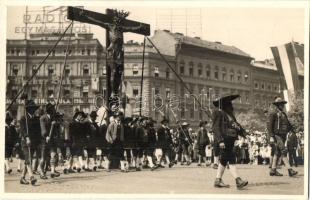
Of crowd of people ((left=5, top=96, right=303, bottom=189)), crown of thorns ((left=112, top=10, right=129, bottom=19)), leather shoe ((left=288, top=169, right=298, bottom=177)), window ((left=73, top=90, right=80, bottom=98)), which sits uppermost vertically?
crown of thorns ((left=112, top=10, right=129, bottom=19))

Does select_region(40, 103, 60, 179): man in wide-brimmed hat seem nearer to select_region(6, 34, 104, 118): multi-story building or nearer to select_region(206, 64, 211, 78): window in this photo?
select_region(6, 34, 104, 118): multi-story building

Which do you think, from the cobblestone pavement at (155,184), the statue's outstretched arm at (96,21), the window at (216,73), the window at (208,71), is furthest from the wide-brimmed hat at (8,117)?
the window at (208,71)

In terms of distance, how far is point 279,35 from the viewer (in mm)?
13133

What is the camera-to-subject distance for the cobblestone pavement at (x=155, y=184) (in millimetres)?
10383

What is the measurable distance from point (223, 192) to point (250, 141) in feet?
24.3

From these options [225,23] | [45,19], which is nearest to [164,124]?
[225,23]

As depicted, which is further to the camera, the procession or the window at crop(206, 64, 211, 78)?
the window at crop(206, 64, 211, 78)

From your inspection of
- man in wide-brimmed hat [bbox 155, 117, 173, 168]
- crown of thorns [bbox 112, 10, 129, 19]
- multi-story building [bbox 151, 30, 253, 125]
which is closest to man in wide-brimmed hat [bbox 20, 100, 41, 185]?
crown of thorns [bbox 112, 10, 129, 19]

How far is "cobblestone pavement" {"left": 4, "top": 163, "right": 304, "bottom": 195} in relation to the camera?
1038cm

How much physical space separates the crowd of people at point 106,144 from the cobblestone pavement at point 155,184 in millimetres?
223

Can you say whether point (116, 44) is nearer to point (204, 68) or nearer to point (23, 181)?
point (23, 181)

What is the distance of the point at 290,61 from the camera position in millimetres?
14000

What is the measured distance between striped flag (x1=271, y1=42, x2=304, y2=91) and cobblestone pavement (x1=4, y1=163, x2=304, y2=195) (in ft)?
8.19

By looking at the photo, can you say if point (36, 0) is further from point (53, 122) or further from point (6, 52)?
point (53, 122)
